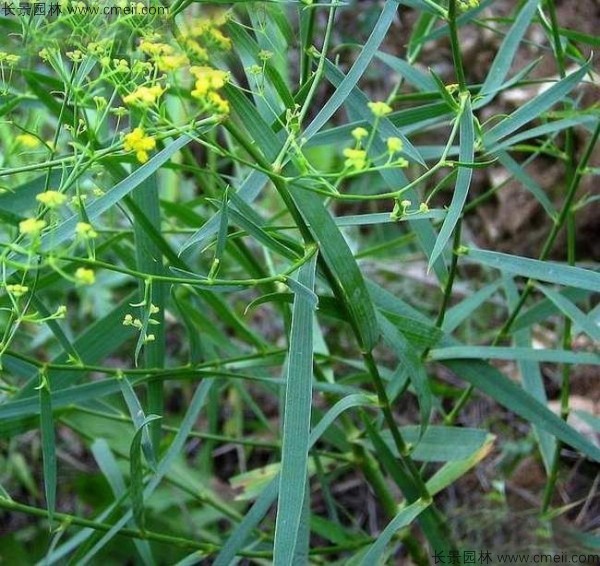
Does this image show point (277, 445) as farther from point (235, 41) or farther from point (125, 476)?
point (235, 41)

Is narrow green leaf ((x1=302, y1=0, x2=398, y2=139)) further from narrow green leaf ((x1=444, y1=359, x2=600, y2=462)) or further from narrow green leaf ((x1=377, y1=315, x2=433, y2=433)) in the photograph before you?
narrow green leaf ((x1=444, y1=359, x2=600, y2=462))

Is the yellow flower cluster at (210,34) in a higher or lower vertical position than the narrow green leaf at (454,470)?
higher

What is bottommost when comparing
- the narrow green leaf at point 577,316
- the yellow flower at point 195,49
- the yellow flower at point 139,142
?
the narrow green leaf at point 577,316

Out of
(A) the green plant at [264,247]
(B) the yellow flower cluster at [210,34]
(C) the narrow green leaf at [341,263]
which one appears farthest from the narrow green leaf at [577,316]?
(B) the yellow flower cluster at [210,34]

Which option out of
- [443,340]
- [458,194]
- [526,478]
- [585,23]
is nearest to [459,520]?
[526,478]

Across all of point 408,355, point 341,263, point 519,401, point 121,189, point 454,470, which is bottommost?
point 454,470

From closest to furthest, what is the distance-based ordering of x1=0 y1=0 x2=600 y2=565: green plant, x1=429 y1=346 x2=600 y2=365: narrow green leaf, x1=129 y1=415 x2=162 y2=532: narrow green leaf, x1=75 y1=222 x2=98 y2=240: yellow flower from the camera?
Result: x1=75 y1=222 x2=98 y2=240: yellow flower → x1=0 y1=0 x2=600 y2=565: green plant → x1=129 y1=415 x2=162 y2=532: narrow green leaf → x1=429 y1=346 x2=600 y2=365: narrow green leaf

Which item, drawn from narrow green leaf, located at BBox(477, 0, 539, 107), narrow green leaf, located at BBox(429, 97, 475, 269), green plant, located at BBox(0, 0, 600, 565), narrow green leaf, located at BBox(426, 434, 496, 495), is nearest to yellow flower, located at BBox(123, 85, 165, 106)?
green plant, located at BBox(0, 0, 600, 565)

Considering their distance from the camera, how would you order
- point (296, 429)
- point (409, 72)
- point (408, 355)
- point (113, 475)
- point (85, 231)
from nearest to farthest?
point (85, 231), point (296, 429), point (408, 355), point (409, 72), point (113, 475)

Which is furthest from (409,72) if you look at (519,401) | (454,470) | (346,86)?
(454,470)

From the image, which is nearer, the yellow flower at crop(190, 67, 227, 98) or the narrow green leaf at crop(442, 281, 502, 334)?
the yellow flower at crop(190, 67, 227, 98)

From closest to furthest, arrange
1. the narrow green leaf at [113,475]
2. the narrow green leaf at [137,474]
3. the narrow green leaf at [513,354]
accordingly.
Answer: the narrow green leaf at [137,474]
the narrow green leaf at [513,354]
the narrow green leaf at [113,475]

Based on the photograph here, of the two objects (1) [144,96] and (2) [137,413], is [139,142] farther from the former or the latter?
(2) [137,413]

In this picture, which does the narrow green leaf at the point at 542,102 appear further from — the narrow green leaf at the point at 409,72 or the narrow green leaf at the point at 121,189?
the narrow green leaf at the point at 121,189
